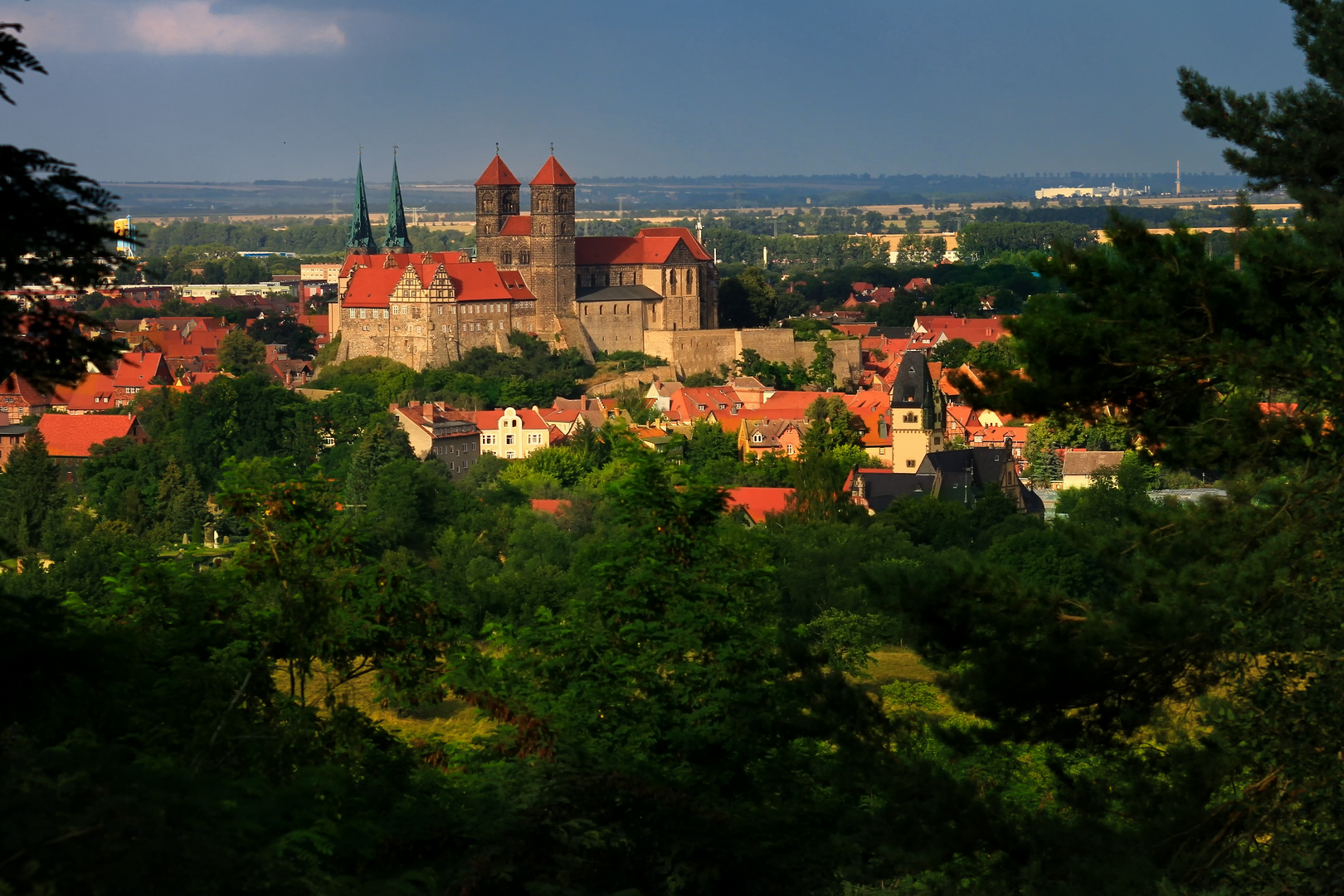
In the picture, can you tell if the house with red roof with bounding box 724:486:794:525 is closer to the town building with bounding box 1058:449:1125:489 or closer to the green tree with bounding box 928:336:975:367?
the town building with bounding box 1058:449:1125:489

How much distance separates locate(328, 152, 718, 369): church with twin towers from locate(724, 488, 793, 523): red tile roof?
2325cm

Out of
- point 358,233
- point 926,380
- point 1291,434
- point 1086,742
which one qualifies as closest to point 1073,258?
point 1291,434

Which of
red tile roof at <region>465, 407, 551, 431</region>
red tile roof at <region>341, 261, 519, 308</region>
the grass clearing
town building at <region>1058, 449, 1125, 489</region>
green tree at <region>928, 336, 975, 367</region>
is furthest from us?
green tree at <region>928, 336, 975, 367</region>

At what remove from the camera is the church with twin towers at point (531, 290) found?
6234 cm

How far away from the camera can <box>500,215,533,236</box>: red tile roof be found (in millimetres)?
65438

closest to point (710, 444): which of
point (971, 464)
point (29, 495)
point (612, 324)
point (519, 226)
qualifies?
point (971, 464)

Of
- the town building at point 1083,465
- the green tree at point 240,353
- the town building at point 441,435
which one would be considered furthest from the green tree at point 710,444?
the green tree at point 240,353

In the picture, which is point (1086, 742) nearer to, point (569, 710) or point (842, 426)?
point (569, 710)

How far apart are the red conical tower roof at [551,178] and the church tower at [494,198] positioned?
2.16 meters

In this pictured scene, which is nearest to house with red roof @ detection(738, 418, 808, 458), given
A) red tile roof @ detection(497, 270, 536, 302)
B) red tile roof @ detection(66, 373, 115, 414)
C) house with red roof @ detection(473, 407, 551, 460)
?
house with red roof @ detection(473, 407, 551, 460)

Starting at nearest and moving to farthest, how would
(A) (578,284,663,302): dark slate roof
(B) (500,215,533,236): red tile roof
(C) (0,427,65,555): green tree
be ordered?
(C) (0,427,65,555): green tree
(A) (578,284,663,302): dark slate roof
(B) (500,215,533,236): red tile roof

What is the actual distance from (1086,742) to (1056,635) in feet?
2.11

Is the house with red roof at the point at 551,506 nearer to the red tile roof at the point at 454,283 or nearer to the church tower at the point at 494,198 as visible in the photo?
the red tile roof at the point at 454,283

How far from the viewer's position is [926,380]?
49.9m
